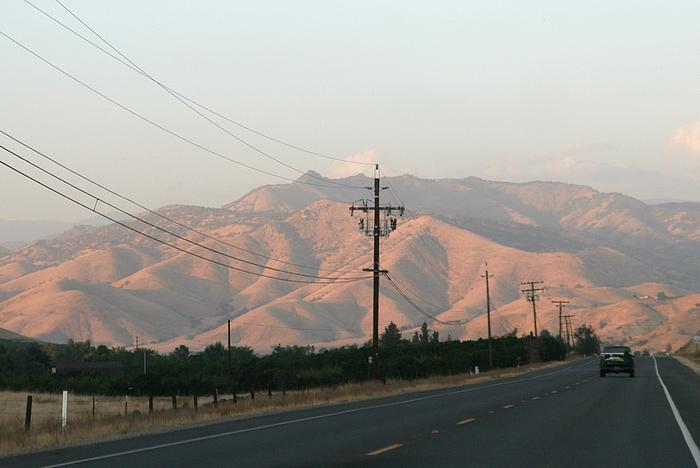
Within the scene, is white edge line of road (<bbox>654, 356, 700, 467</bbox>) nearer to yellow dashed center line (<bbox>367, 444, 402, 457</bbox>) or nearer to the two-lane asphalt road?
the two-lane asphalt road

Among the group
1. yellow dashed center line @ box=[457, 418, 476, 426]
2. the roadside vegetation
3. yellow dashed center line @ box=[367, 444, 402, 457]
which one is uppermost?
the roadside vegetation

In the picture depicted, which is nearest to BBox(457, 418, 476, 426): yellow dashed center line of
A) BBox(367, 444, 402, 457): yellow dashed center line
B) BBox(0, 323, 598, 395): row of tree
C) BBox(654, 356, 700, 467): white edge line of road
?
BBox(654, 356, 700, 467): white edge line of road

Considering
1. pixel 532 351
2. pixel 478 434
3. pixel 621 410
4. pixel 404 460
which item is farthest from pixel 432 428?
pixel 532 351

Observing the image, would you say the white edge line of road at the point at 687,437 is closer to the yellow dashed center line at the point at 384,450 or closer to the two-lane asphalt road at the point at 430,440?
the two-lane asphalt road at the point at 430,440

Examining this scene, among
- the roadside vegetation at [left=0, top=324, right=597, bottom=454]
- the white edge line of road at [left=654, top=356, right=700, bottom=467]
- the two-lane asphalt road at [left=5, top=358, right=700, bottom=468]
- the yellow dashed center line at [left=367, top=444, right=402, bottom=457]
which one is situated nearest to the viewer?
the two-lane asphalt road at [left=5, top=358, right=700, bottom=468]

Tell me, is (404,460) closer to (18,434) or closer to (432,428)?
(432,428)

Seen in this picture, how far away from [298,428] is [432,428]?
3136mm

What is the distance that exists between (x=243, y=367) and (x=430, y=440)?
90.1 metres

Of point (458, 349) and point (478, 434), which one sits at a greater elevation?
point (458, 349)

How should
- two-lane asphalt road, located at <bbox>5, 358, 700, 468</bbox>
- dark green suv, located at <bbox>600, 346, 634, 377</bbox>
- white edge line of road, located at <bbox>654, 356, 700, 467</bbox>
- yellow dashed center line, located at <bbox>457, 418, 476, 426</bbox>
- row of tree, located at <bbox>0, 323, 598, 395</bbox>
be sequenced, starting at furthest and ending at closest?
row of tree, located at <bbox>0, 323, 598, 395</bbox>, dark green suv, located at <bbox>600, 346, 634, 377</bbox>, yellow dashed center line, located at <bbox>457, 418, 476, 426</bbox>, white edge line of road, located at <bbox>654, 356, 700, 467</bbox>, two-lane asphalt road, located at <bbox>5, 358, 700, 468</bbox>

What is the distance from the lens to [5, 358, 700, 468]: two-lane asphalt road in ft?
58.8

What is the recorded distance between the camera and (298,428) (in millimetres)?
25953

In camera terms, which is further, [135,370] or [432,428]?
[135,370]

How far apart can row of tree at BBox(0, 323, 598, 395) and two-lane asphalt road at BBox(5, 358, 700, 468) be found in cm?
1296
